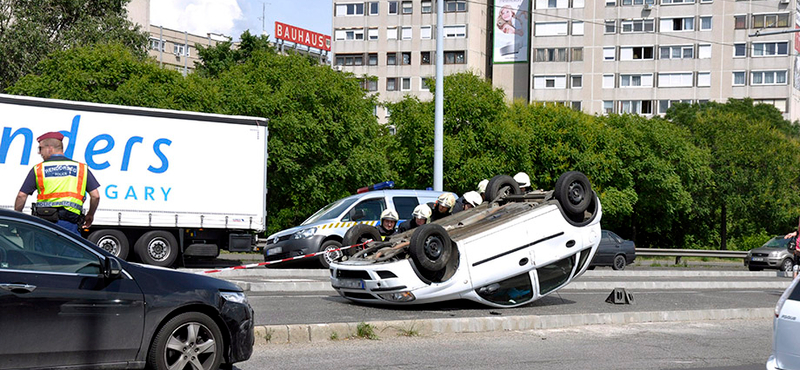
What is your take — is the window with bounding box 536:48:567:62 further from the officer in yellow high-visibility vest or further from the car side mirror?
the car side mirror

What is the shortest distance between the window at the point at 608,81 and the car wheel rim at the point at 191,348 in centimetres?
8274

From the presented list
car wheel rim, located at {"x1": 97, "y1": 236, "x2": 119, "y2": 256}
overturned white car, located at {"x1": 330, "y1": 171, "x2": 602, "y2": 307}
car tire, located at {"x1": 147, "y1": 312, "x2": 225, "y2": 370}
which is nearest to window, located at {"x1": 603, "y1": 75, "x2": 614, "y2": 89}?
car wheel rim, located at {"x1": 97, "y1": 236, "x2": 119, "y2": 256}

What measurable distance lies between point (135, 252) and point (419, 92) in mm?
72500

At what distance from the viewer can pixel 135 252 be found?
19.7 metres

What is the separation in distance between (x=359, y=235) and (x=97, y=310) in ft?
25.1

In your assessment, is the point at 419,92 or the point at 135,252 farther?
the point at 419,92

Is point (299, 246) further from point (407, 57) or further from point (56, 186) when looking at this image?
point (407, 57)

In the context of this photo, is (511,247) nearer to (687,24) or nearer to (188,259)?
(188,259)

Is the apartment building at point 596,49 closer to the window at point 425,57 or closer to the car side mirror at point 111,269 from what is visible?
the window at point 425,57

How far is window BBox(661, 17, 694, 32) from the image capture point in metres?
84.2

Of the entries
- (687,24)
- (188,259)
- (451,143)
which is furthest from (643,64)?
(188,259)

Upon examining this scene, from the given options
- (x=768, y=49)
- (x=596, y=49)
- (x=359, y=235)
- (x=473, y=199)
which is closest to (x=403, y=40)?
(x=596, y=49)

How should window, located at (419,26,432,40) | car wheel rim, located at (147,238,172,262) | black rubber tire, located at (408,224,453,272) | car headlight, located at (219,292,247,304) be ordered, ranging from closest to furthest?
car headlight, located at (219,292,247,304) → black rubber tire, located at (408,224,453,272) → car wheel rim, located at (147,238,172,262) → window, located at (419,26,432,40)

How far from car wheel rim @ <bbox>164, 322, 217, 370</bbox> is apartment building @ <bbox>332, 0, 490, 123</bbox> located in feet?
269
